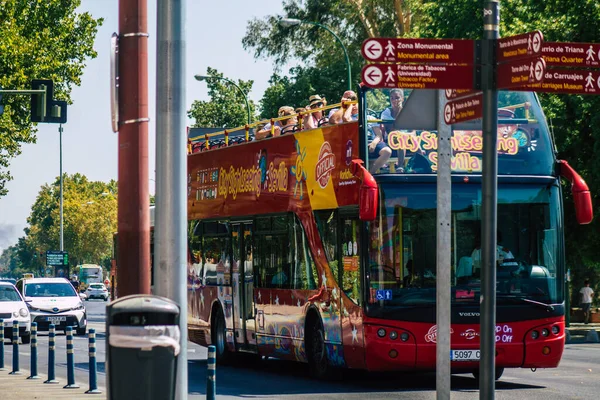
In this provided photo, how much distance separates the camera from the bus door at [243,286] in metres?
21.4

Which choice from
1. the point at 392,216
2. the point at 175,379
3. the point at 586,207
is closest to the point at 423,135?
the point at 392,216

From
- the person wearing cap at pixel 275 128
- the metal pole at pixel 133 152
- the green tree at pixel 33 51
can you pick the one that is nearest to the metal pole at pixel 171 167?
the metal pole at pixel 133 152

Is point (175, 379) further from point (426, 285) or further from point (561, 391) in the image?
point (561, 391)

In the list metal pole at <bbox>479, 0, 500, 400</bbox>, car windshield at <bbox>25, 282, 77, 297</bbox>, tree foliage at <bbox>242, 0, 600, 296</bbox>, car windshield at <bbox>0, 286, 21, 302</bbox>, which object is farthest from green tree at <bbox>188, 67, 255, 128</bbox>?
metal pole at <bbox>479, 0, 500, 400</bbox>

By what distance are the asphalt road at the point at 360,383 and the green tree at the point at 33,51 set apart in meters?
31.5

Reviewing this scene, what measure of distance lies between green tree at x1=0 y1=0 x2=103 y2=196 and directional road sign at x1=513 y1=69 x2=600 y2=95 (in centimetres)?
4591

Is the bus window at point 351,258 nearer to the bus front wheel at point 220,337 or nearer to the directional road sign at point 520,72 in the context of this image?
the bus front wheel at point 220,337

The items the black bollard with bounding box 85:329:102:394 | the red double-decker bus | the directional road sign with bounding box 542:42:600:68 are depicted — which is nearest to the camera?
the directional road sign with bounding box 542:42:600:68

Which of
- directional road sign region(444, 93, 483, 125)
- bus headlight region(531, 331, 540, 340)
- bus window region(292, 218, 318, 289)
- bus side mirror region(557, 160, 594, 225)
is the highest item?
directional road sign region(444, 93, 483, 125)

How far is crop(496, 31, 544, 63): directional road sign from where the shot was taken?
8430mm

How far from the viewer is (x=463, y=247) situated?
658 inches

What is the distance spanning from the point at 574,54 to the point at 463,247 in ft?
26.0

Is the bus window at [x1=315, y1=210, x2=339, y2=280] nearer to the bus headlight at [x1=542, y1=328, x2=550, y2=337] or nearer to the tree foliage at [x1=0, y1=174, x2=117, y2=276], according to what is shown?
the bus headlight at [x1=542, y1=328, x2=550, y2=337]

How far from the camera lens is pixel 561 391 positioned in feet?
56.9
